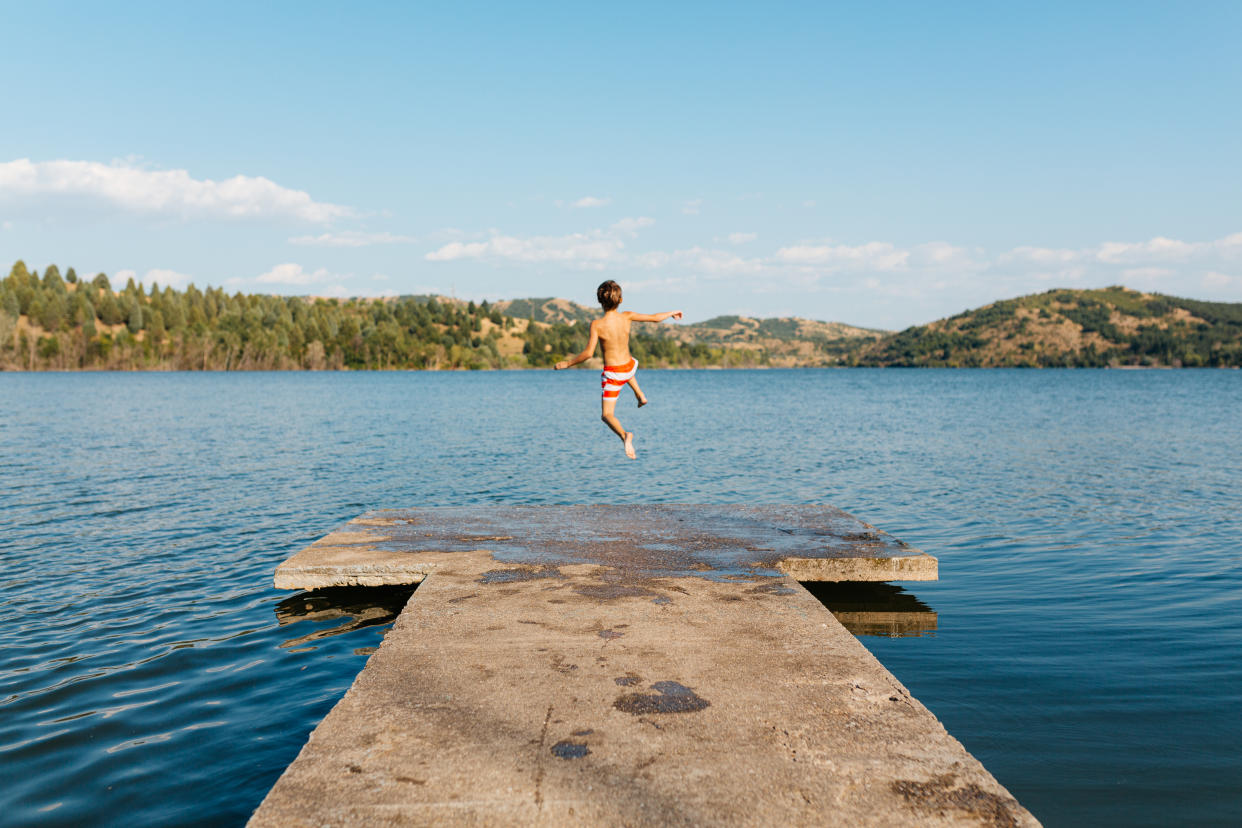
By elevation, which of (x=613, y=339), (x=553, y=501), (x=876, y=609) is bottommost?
(x=553, y=501)

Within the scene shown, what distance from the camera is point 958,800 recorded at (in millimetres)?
4656

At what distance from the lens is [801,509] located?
15.8 m

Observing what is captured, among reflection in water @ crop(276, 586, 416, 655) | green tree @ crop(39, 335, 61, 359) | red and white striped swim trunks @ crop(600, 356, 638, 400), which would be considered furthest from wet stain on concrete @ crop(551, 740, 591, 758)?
green tree @ crop(39, 335, 61, 359)

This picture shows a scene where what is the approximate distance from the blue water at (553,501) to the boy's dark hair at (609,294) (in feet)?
19.4

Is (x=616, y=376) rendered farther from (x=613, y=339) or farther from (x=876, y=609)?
(x=876, y=609)

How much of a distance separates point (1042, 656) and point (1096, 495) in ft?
55.5

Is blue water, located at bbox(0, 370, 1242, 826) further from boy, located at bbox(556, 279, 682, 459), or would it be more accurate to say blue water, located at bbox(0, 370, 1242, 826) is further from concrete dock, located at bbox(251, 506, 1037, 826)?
boy, located at bbox(556, 279, 682, 459)

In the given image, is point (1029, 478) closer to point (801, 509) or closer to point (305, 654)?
point (801, 509)

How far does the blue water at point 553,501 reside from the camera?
7.36 meters

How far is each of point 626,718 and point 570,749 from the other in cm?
60

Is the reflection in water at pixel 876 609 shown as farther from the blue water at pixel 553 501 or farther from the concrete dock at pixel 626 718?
the concrete dock at pixel 626 718

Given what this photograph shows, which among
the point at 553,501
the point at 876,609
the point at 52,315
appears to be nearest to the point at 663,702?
the point at 876,609

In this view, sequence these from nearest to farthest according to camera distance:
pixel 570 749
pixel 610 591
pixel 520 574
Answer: pixel 570 749 < pixel 610 591 < pixel 520 574

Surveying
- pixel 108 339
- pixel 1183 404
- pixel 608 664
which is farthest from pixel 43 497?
pixel 108 339
